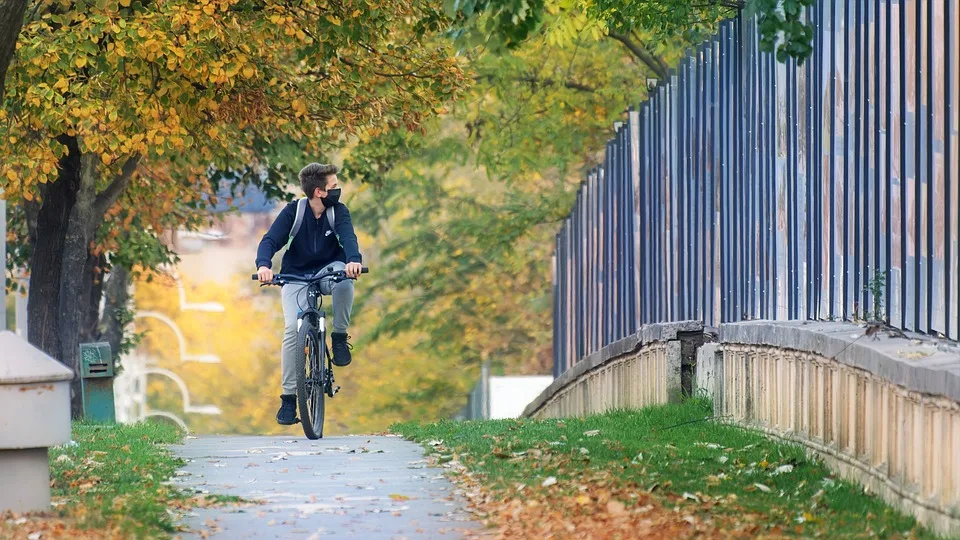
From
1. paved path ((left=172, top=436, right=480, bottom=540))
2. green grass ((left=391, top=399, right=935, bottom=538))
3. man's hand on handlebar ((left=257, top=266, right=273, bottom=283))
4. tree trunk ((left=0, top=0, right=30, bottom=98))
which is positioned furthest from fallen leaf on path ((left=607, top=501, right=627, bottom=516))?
man's hand on handlebar ((left=257, top=266, right=273, bottom=283))

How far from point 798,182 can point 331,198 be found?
3137 millimetres

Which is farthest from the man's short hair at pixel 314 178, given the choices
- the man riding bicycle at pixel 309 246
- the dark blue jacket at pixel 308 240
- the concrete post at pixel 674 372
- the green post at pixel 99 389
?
the green post at pixel 99 389

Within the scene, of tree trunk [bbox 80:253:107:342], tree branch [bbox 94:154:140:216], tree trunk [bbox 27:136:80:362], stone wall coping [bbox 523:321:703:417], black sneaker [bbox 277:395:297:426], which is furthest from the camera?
tree trunk [bbox 80:253:107:342]

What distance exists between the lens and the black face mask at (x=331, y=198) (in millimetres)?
11922

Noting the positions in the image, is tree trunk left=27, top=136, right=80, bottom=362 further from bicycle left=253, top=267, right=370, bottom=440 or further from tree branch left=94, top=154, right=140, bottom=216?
bicycle left=253, top=267, right=370, bottom=440

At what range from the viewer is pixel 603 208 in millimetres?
19391

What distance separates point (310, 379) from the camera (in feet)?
39.9

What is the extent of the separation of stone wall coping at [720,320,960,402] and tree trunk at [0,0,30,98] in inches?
186

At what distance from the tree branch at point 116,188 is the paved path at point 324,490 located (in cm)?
740

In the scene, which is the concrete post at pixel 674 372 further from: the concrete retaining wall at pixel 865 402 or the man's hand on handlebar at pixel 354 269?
the man's hand on handlebar at pixel 354 269

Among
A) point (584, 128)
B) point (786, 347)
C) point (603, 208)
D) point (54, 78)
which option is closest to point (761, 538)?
point (786, 347)

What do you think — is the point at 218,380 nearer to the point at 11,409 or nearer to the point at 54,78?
the point at 54,78

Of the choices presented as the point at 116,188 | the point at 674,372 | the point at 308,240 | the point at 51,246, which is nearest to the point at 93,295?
the point at 116,188

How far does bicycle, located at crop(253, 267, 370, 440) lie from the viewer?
470 inches
